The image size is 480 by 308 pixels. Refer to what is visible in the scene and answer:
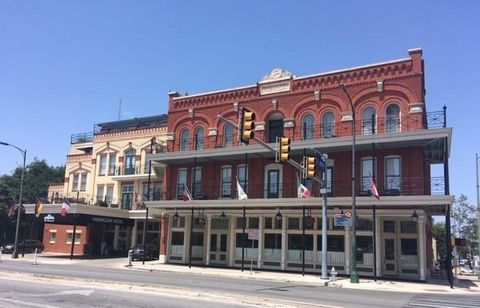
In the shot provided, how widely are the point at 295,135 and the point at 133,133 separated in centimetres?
1992

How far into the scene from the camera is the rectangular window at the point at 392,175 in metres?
29.4

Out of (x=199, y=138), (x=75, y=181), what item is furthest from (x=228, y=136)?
(x=75, y=181)

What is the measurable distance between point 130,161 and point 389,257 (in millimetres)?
27240

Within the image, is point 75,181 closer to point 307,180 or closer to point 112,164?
point 112,164

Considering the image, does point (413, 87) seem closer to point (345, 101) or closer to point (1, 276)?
point (345, 101)

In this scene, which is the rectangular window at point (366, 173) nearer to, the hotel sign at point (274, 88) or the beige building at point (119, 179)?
the hotel sign at point (274, 88)

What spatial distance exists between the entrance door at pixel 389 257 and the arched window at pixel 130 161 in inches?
1023

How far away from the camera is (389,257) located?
29578 mm

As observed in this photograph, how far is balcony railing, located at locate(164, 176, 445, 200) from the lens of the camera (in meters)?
29.0

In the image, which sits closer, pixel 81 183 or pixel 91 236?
pixel 91 236

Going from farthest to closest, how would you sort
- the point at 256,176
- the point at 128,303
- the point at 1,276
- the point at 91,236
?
1. the point at 91,236
2. the point at 256,176
3. the point at 1,276
4. the point at 128,303

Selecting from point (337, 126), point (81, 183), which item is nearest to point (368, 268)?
point (337, 126)

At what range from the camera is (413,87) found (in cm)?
2998

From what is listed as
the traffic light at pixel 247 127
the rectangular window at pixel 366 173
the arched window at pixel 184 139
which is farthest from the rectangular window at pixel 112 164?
the traffic light at pixel 247 127
